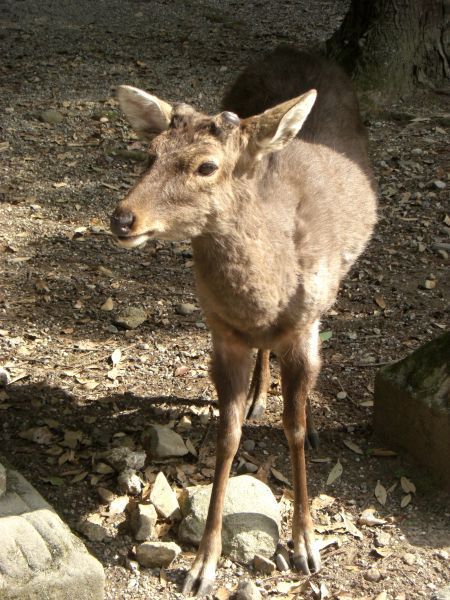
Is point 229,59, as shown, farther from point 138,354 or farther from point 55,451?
point 55,451

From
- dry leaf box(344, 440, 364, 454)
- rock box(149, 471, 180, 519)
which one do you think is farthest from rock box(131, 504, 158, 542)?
dry leaf box(344, 440, 364, 454)

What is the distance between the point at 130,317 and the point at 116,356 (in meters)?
0.41

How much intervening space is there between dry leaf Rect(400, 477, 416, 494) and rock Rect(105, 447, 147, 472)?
4.22ft

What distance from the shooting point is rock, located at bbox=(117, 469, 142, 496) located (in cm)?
446

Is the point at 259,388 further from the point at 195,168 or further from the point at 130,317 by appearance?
the point at 195,168

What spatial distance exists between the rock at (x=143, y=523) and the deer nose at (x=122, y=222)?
1417mm

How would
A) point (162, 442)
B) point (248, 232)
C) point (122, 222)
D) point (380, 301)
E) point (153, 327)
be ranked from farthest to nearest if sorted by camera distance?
point (380, 301) → point (153, 327) → point (162, 442) → point (248, 232) → point (122, 222)

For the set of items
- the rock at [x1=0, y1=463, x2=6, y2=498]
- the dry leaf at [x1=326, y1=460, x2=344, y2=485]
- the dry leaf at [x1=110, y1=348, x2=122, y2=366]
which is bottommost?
the dry leaf at [x1=110, y1=348, x2=122, y2=366]

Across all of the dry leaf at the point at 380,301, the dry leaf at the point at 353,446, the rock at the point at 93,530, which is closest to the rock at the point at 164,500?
the rock at the point at 93,530

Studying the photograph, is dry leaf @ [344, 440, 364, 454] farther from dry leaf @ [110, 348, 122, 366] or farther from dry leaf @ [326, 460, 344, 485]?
dry leaf @ [110, 348, 122, 366]

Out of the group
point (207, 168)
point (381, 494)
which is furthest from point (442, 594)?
point (207, 168)

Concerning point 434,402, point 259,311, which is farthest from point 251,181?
point 434,402

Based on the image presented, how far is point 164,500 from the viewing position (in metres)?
4.32

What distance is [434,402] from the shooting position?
455cm
